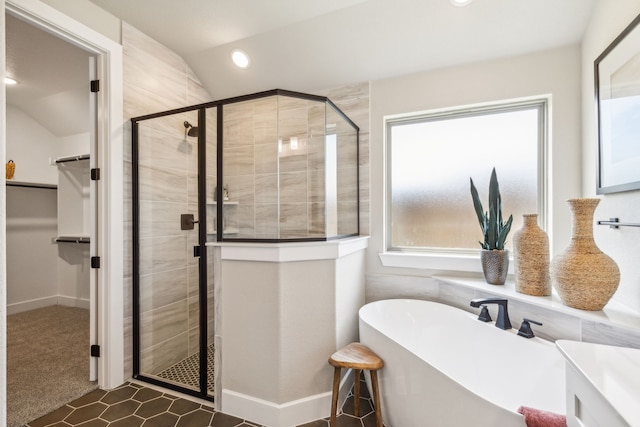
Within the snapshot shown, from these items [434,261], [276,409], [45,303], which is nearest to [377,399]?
[276,409]

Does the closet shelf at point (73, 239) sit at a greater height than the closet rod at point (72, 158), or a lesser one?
lesser

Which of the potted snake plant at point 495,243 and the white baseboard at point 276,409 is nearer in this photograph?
the white baseboard at point 276,409

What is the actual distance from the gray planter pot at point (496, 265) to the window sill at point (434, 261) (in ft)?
0.49

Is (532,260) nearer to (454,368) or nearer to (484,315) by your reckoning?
(484,315)

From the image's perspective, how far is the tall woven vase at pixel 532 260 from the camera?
64.6 inches

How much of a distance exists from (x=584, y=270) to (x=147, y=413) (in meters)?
2.42

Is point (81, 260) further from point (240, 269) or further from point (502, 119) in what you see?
point (502, 119)

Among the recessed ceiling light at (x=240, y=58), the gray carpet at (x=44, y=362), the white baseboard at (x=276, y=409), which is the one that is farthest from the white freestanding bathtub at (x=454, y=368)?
the recessed ceiling light at (x=240, y=58)

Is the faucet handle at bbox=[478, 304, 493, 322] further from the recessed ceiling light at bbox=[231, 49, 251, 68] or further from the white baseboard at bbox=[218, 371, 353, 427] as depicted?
the recessed ceiling light at bbox=[231, 49, 251, 68]

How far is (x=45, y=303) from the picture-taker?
3625 millimetres

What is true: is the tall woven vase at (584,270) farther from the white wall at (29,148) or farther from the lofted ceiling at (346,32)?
the white wall at (29,148)

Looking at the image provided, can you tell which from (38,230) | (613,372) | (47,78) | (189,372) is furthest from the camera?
(38,230)

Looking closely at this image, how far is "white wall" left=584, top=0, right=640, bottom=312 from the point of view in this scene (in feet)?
4.18

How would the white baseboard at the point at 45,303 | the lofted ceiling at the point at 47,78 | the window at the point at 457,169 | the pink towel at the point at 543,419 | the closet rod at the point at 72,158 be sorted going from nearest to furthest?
the pink towel at the point at 543,419
the window at the point at 457,169
the lofted ceiling at the point at 47,78
the closet rod at the point at 72,158
the white baseboard at the point at 45,303
